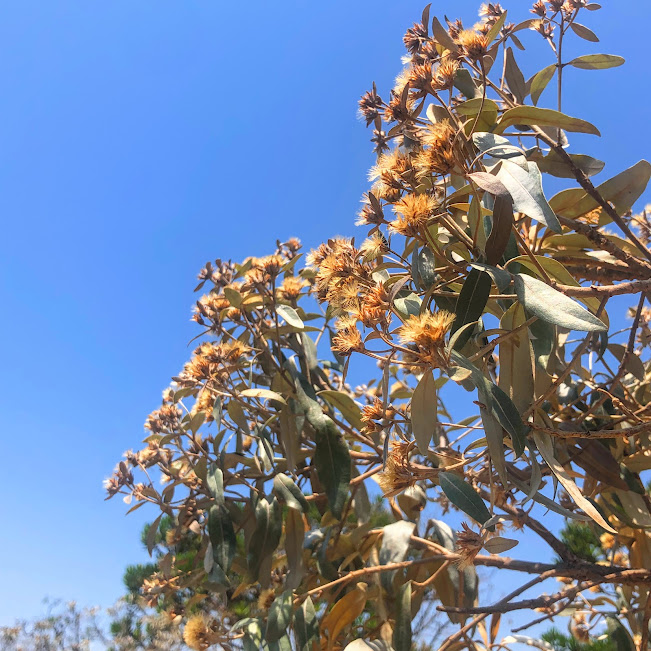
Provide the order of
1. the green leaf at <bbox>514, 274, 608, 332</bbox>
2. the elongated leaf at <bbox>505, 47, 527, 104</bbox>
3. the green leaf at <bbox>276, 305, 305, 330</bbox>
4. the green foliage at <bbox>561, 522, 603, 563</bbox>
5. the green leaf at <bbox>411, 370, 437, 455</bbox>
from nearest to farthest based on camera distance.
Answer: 1. the green leaf at <bbox>514, 274, 608, 332</bbox>
2. the green leaf at <bbox>411, 370, 437, 455</bbox>
3. the elongated leaf at <bbox>505, 47, 527, 104</bbox>
4. the green leaf at <bbox>276, 305, 305, 330</bbox>
5. the green foliage at <bbox>561, 522, 603, 563</bbox>

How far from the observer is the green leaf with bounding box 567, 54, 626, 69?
52.6 inches

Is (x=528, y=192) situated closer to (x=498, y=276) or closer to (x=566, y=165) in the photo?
(x=498, y=276)

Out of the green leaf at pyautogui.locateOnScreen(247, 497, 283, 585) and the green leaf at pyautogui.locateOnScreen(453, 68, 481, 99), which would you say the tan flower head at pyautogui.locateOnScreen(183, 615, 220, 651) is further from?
the green leaf at pyautogui.locateOnScreen(453, 68, 481, 99)

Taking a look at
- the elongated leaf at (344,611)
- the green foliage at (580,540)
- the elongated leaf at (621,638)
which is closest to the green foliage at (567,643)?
the green foliage at (580,540)

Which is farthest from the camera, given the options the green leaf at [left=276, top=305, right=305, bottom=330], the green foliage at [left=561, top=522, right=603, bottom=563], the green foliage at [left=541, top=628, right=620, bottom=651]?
the green foliage at [left=561, top=522, right=603, bottom=563]

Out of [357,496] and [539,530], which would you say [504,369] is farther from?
[357,496]

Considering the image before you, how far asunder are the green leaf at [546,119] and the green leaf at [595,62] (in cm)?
40

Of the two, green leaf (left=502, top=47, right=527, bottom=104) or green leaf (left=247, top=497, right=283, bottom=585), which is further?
green leaf (left=247, top=497, right=283, bottom=585)

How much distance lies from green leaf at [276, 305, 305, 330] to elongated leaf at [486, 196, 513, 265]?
0.75m

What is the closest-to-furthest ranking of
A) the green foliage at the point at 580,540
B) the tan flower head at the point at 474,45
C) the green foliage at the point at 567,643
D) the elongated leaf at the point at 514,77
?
1. the tan flower head at the point at 474,45
2. the elongated leaf at the point at 514,77
3. the green foliage at the point at 567,643
4. the green foliage at the point at 580,540

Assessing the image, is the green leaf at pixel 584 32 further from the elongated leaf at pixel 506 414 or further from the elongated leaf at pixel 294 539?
the elongated leaf at pixel 294 539

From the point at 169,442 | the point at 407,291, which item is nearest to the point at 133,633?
the point at 169,442

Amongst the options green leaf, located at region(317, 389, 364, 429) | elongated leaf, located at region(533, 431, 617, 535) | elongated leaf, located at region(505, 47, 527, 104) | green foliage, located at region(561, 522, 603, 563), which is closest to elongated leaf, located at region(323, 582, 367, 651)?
green leaf, located at region(317, 389, 364, 429)

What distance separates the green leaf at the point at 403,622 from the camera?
1.38 m
